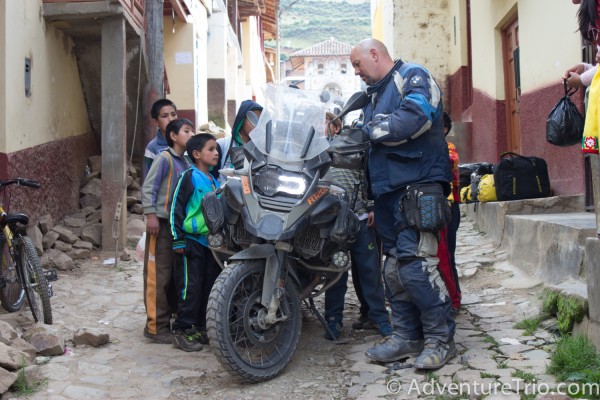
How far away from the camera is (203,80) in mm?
17266

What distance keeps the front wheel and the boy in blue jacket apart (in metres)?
0.86

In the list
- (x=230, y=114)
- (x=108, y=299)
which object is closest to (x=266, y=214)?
(x=108, y=299)

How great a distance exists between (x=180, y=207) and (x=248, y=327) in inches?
48.6

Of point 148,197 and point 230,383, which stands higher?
point 148,197

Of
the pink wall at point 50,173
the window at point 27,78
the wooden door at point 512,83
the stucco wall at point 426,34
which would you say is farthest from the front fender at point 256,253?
the stucco wall at point 426,34

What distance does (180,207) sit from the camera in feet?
16.2

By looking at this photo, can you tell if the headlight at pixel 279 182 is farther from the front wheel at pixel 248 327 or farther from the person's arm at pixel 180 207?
the person's arm at pixel 180 207

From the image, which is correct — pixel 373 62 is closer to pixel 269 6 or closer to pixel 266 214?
pixel 266 214

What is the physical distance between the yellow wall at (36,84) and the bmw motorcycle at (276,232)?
396 centimetres

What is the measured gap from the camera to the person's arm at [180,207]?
4.93 meters

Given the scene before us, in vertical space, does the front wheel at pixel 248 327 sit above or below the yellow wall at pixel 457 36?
below

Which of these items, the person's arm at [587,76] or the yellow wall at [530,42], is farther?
the yellow wall at [530,42]

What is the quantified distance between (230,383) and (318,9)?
127 meters

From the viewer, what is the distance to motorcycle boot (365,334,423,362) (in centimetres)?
424
